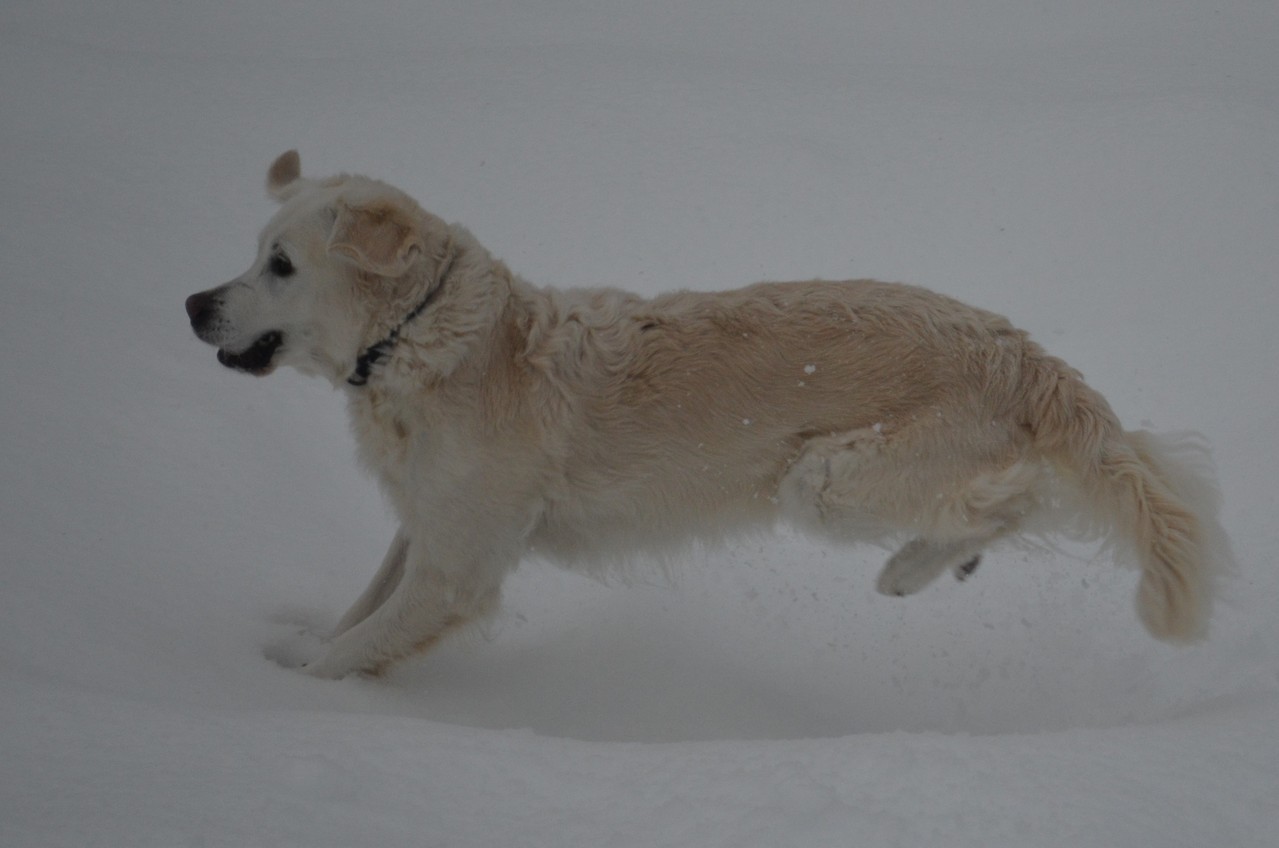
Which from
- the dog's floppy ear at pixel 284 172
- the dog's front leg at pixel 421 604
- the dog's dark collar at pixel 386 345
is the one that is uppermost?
the dog's floppy ear at pixel 284 172

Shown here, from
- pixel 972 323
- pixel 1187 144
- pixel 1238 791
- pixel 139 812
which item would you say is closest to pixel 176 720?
pixel 139 812

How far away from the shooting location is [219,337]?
3.43 meters

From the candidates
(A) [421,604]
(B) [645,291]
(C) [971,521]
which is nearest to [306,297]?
(A) [421,604]

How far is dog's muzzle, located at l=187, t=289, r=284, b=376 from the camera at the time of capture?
11.2 feet

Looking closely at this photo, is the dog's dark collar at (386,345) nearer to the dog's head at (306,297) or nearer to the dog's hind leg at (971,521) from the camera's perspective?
the dog's head at (306,297)

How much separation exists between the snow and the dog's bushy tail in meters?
0.27

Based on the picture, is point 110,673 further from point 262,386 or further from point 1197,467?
point 1197,467

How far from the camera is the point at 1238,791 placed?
214cm

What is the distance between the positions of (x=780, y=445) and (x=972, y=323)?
31.8 inches

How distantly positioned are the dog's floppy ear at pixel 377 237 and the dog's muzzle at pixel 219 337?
0.45 meters

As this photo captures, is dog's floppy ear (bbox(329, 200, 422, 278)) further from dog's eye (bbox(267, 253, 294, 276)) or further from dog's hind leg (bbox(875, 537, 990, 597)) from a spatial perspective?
dog's hind leg (bbox(875, 537, 990, 597))

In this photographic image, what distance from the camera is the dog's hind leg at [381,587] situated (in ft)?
12.7

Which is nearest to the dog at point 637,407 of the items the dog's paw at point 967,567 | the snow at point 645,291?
the dog's paw at point 967,567

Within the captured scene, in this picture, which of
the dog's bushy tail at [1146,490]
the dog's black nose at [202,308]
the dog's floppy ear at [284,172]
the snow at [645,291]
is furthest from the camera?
the dog's floppy ear at [284,172]
